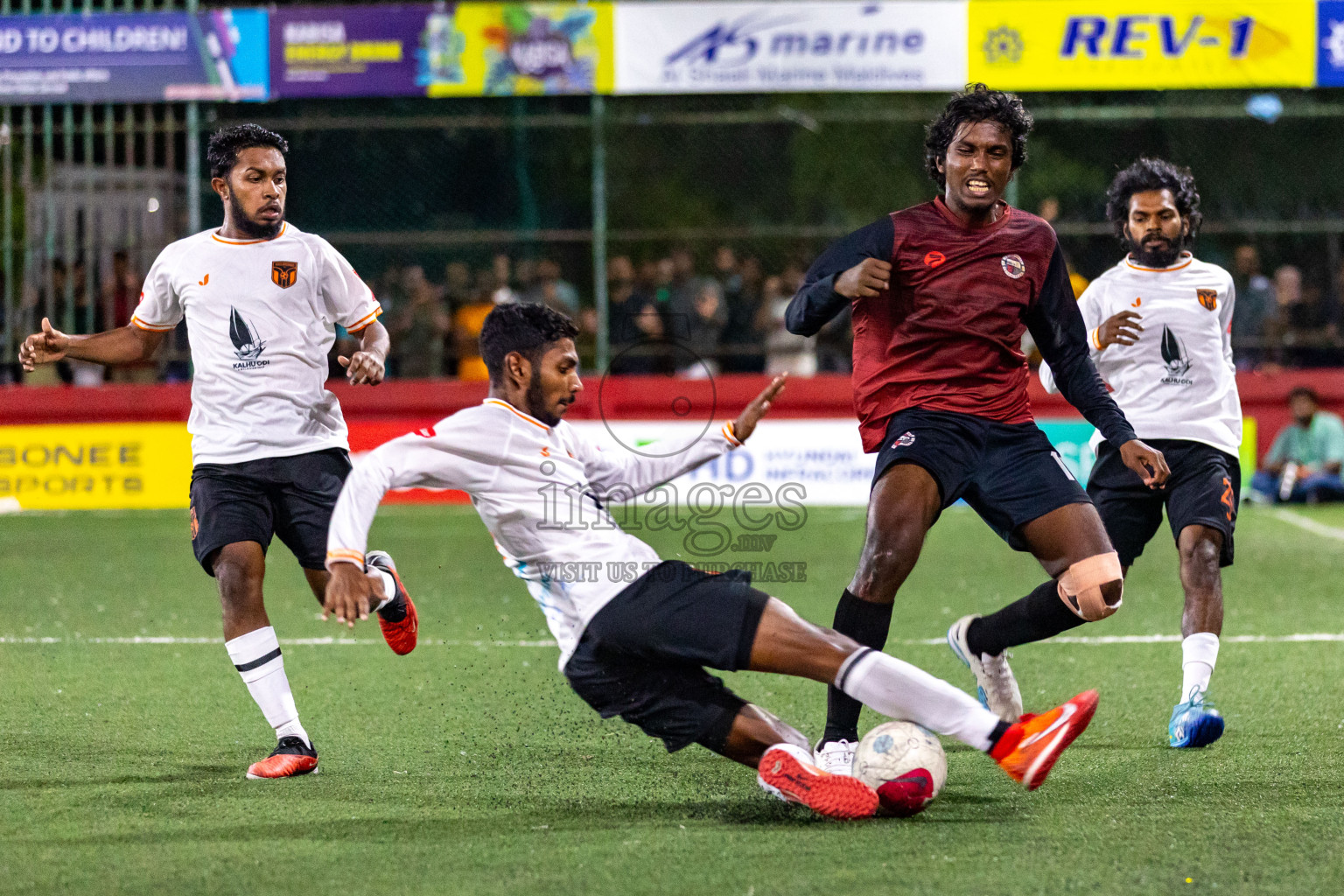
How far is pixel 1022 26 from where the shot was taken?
15.6m

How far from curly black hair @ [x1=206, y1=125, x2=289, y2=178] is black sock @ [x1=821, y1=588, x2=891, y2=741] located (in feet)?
8.24

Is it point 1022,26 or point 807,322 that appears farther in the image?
point 1022,26

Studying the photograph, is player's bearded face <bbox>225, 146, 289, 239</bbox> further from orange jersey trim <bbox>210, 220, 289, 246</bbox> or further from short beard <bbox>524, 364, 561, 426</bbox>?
short beard <bbox>524, 364, 561, 426</bbox>

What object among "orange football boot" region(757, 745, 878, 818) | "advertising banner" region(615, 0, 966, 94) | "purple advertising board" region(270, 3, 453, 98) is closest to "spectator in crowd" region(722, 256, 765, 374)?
"advertising banner" region(615, 0, 966, 94)

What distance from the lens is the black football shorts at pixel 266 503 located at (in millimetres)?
5145

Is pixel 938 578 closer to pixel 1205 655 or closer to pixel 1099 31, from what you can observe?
pixel 1205 655

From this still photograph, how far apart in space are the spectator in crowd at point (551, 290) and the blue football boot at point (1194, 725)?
1063 cm

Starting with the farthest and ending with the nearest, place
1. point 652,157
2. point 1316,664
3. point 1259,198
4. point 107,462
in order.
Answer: point 652,157
point 1259,198
point 107,462
point 1316,664

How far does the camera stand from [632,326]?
1573 cm

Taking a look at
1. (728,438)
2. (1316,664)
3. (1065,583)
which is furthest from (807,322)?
(1316,664)

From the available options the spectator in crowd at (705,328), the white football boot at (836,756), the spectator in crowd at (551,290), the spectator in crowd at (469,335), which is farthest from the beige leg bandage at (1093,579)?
the spectator in crowd at (469,335)

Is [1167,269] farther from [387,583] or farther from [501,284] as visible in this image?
[501,284]

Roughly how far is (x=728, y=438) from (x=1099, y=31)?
12.4 metres

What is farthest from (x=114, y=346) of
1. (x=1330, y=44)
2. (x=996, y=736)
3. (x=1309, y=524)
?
(x=1330, y=44)
